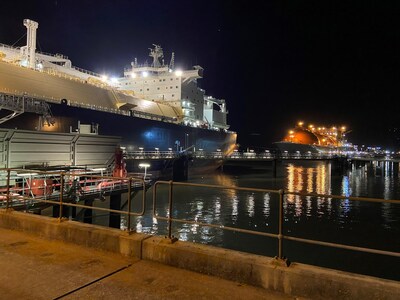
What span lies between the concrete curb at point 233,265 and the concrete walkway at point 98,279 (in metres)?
0.12

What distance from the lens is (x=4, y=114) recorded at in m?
20.8

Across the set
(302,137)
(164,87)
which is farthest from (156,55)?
(302,137)

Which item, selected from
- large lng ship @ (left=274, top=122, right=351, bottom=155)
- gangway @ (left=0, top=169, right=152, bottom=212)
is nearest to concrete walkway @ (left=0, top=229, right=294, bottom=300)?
gangway @ (left=0, top=169, right=152, bottom=212)

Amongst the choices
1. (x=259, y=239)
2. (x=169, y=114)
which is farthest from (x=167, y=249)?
(x=169, y=114)

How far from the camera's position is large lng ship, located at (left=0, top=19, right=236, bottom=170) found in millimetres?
22281

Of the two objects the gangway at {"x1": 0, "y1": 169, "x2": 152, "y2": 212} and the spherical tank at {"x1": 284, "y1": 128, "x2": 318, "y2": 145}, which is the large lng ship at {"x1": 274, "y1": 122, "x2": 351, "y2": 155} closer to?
the spherical tank at {"x1": 284, "y1": 128, "x2": 318, "y2": 145}

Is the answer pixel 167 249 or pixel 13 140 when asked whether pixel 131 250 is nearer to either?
pixel 167 249

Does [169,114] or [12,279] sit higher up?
[169,114]

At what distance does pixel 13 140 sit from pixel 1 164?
1.32 metres

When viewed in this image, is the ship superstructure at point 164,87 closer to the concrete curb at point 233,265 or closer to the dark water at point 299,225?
the dark water at point 299,225

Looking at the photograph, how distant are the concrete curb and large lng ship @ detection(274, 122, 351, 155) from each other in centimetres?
9607

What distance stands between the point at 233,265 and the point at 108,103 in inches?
1396

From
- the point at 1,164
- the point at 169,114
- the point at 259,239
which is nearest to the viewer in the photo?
the point at 259,239

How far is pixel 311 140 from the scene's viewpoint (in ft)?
401
